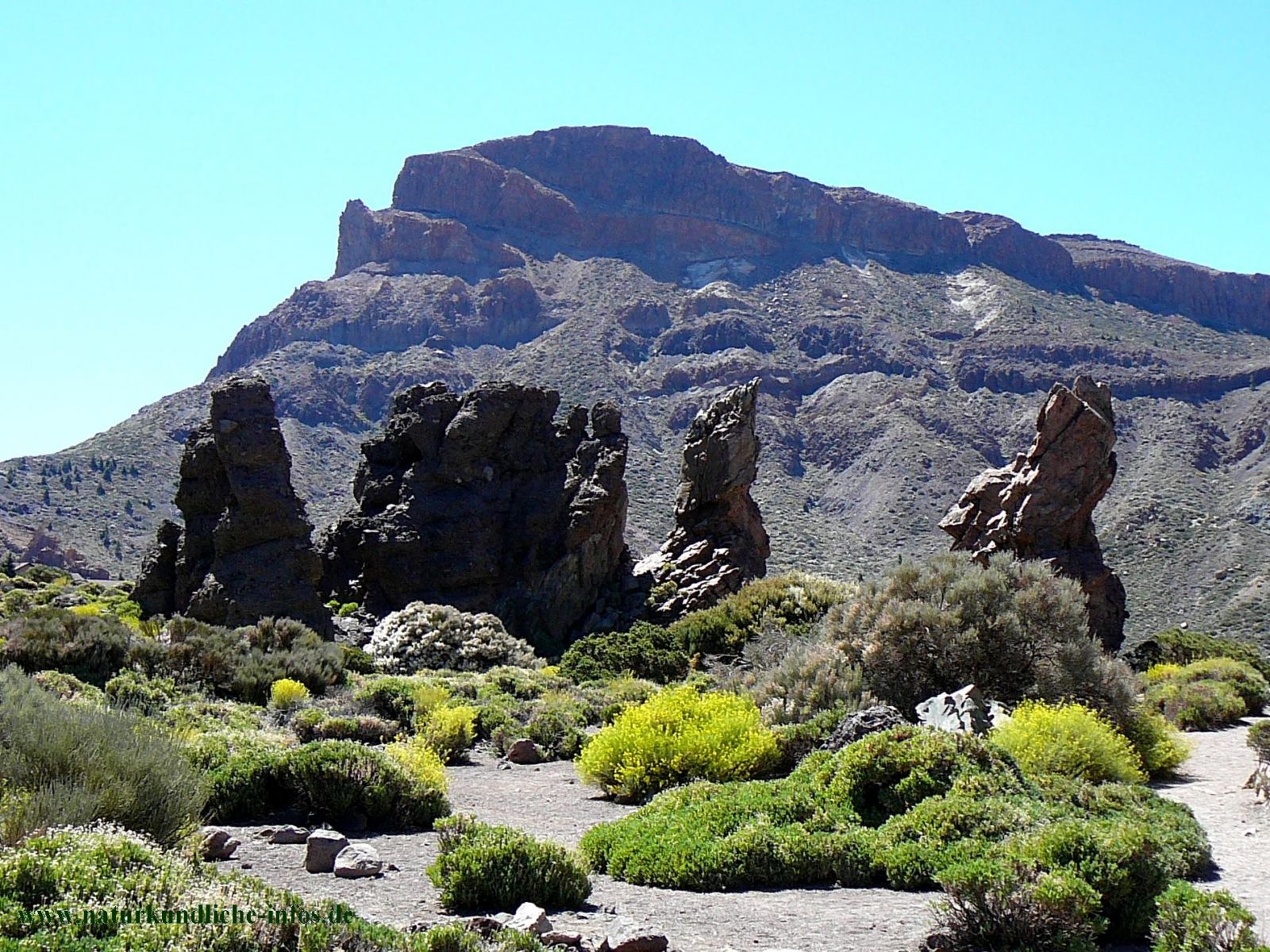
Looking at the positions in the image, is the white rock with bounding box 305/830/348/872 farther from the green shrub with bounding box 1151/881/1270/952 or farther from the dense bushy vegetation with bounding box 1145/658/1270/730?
the dense bushy vegetation with bounding box 1145/658/1270/730

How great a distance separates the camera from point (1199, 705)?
1770 centimetres

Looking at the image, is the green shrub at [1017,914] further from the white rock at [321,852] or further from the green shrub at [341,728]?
the green shrub at [341,728]

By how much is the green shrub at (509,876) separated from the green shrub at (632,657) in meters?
13.9

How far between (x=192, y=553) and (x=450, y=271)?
123118mm

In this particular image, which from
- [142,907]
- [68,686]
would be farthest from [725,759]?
[68,686]

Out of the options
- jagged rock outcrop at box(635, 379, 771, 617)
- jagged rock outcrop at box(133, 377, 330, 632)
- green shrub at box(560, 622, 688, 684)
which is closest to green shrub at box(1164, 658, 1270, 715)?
green shrub at box(560, 622, 688, 684)

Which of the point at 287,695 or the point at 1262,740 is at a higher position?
the point at 287,695

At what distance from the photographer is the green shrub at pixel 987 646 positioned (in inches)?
534

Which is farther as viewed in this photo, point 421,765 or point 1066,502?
point 1066,502

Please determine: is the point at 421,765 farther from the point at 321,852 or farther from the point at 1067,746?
the point at 1067,746

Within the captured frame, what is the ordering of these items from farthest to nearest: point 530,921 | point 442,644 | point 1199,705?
point 442,644 < point 1199,705 < point 530,921

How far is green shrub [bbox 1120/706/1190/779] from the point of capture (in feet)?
41.2

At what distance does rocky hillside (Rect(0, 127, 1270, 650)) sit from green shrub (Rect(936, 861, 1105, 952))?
40200mm

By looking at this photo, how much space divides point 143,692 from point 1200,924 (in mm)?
13226
